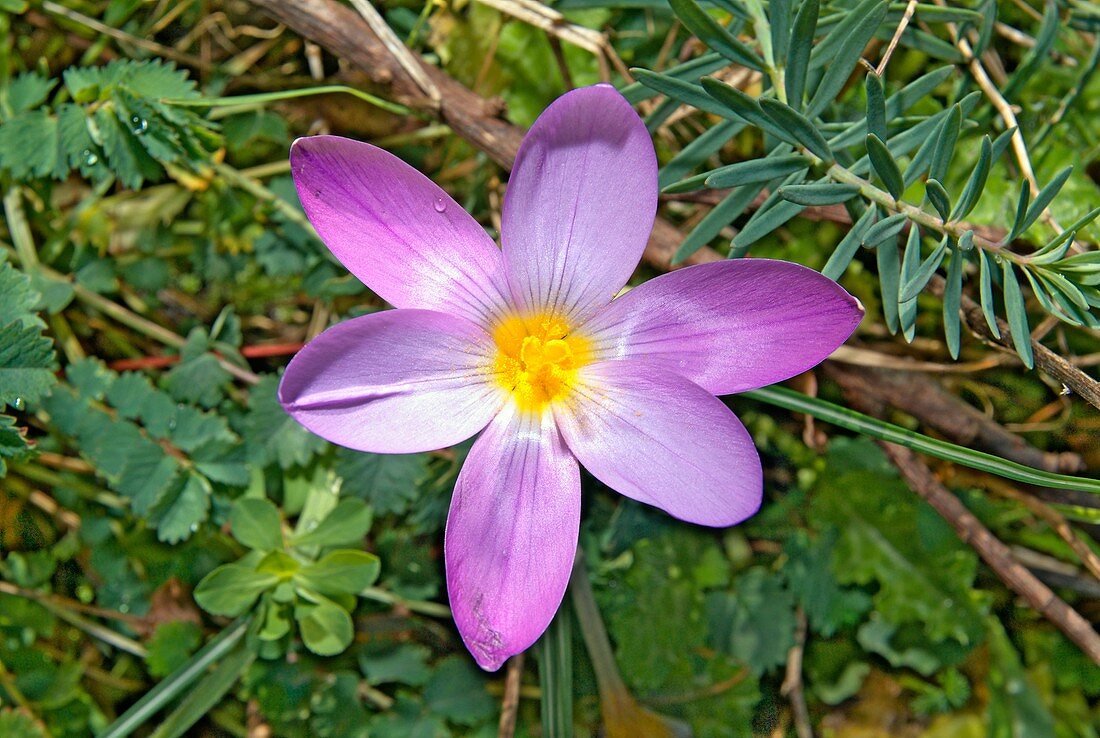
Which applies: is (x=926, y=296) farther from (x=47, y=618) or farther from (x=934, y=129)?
(x=47, y=618)

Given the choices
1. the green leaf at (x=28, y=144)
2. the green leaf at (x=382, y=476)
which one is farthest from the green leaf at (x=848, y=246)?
the green leaf at (x=28, y=144)

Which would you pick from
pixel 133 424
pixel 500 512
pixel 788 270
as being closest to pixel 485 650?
pixel 500 512

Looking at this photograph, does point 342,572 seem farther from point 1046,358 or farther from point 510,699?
point 1046,358

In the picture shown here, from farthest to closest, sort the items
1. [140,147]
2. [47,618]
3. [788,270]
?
1. [47,618]
2. [140,147]
3. [788,270]

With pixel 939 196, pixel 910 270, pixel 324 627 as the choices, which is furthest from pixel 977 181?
pixel 324 627

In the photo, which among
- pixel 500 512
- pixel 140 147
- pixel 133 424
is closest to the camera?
pixel 500 512

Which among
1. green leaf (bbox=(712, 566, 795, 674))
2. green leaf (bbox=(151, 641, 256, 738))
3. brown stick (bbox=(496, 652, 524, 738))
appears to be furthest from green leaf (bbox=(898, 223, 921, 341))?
green leaf (bbox=(151, 641, 256, 738))
